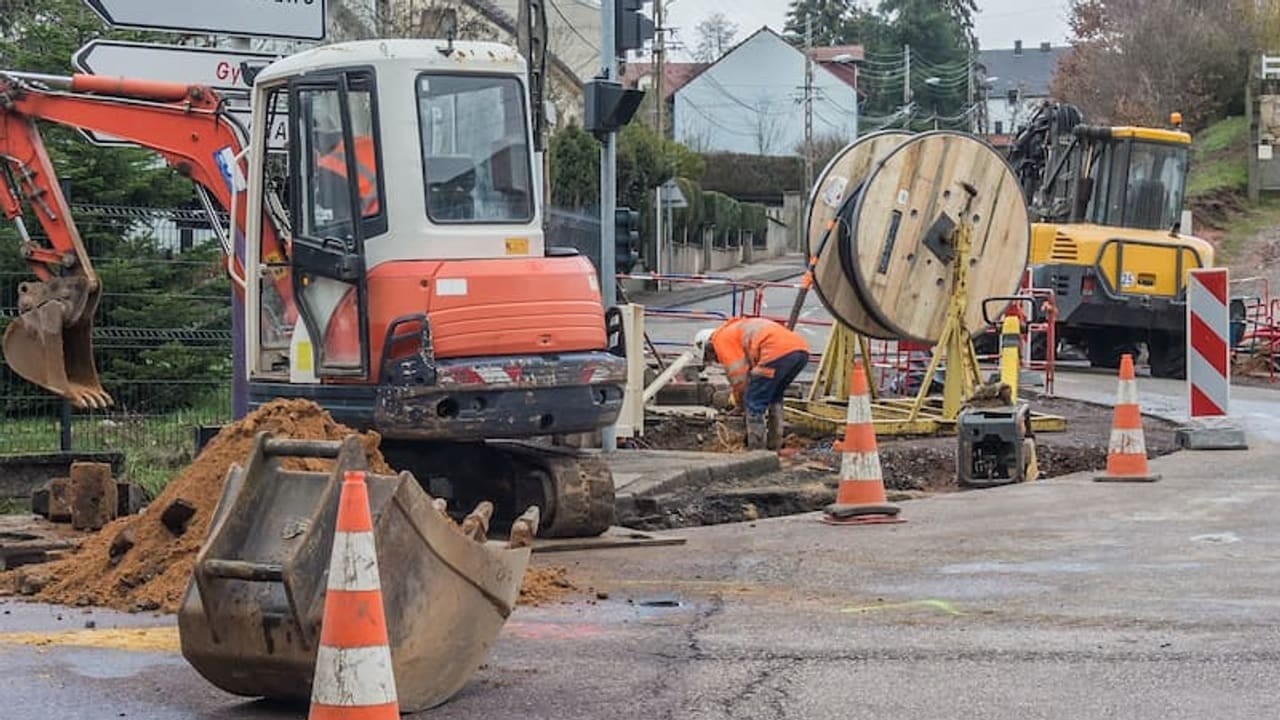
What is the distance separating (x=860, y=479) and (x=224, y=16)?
16.1ft

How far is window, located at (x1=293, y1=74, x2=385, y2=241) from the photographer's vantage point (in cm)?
1045

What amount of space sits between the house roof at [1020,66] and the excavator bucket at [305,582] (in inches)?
4380

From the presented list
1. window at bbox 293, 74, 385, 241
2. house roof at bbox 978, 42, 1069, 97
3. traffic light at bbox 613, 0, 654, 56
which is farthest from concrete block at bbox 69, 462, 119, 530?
house roof at bbox 978, 42, 1069, 97

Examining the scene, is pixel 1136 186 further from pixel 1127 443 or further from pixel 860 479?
pixel 860 479

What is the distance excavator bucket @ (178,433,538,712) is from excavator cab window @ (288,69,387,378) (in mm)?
4102

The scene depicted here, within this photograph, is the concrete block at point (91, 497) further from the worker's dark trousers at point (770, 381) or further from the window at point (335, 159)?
the worker's dark trousers at point (770, 381)

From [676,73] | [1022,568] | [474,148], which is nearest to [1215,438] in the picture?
[1022,568]

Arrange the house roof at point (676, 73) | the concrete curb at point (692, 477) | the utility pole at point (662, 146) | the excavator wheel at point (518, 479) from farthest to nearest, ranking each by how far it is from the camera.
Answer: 1. the house roof at point (676, 73)
2. the utility pole at point (662, 146)
3. the concrete curb at point (692, 477)
4. the excavator wheel at point (518, 479)

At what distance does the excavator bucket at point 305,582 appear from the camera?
19.7 feet

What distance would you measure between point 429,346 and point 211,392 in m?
6.42

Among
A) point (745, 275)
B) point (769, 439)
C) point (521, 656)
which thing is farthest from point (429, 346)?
point (745, 275)

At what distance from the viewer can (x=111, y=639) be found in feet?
24.9

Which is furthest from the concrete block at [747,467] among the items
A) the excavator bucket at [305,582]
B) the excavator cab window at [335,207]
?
the excavator bucket at [305,582]

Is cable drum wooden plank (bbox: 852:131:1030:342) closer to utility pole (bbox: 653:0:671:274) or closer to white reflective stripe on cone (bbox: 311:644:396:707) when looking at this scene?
white reflective stripe on cone (bbox: 311:644:396:707)
